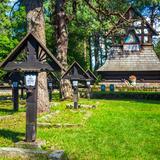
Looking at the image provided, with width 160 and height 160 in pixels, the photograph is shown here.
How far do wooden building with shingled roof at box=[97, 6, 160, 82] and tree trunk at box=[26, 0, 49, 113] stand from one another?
23451mm

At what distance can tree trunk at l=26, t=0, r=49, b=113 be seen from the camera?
46.4 feet

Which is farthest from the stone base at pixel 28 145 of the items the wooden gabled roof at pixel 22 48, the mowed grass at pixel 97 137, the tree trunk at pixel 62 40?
the tree trunk at pixel 62 40

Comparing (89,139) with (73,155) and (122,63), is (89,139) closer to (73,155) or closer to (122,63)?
(73,155)

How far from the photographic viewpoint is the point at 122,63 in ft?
127

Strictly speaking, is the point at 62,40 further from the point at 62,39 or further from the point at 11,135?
the point at 11,135

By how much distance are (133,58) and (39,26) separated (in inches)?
1007

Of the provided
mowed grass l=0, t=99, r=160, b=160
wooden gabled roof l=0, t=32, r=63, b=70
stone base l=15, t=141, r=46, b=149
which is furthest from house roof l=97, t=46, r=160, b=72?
stone base l=15, t=141, r=46, b=149

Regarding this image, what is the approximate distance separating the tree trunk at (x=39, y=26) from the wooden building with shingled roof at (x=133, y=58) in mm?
23451

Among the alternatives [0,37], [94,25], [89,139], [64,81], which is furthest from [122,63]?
[89,139]

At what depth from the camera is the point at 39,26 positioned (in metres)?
14.3

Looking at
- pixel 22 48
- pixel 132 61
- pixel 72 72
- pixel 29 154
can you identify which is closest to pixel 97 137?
pixel 29 154

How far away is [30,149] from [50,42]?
34395mm

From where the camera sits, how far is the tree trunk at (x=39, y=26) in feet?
46.4

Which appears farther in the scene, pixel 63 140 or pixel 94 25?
pixel 94 25
